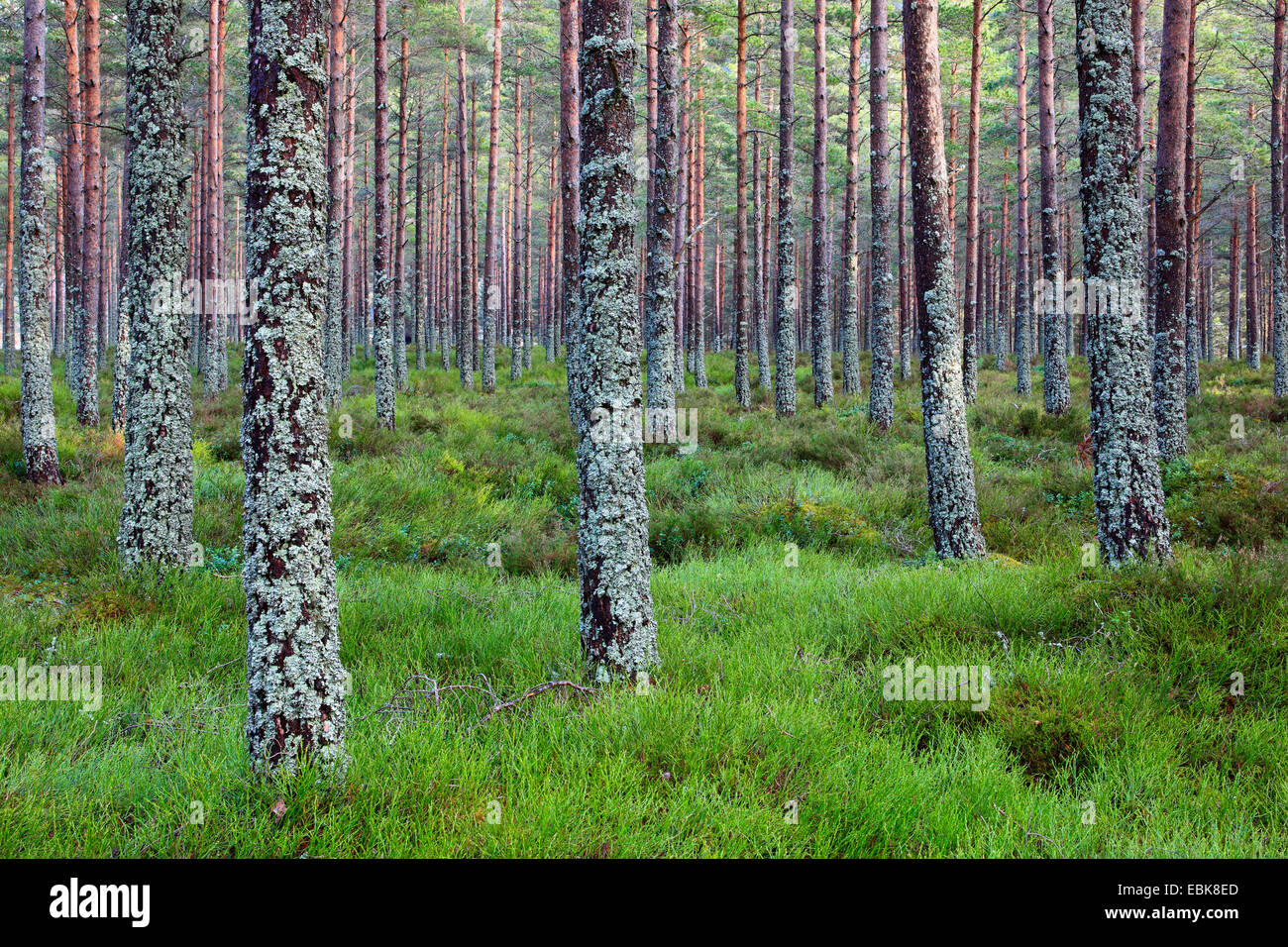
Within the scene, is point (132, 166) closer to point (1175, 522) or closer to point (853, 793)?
point (853, 793)

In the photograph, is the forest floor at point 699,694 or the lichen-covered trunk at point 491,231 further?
the lichen-covered trunk at point 491,231

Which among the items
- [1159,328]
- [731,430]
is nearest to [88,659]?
[731,430]

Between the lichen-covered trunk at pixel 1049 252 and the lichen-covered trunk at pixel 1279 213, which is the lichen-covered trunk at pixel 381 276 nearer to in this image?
the lichen-covered trunk at pixel 1049 252

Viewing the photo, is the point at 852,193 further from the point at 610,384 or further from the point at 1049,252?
the point at 610,384

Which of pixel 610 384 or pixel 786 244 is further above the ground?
pixel 786 244

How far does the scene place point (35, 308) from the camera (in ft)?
30.1

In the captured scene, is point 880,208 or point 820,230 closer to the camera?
point 880,208

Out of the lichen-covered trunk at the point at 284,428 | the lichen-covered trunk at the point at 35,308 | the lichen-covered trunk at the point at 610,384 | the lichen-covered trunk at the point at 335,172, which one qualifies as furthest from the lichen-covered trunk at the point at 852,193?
the lichen-covered trunk at the point at 284,428

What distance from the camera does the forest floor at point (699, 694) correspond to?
2883 millimetres

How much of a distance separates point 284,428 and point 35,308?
8.83m

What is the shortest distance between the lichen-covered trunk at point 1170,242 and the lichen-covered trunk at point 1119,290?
18.8 feet

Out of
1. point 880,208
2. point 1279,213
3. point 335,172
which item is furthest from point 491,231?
point 1279,213

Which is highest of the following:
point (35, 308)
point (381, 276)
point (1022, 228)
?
point (1022, 228)

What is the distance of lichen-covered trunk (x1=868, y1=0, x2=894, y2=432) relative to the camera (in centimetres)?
1401
